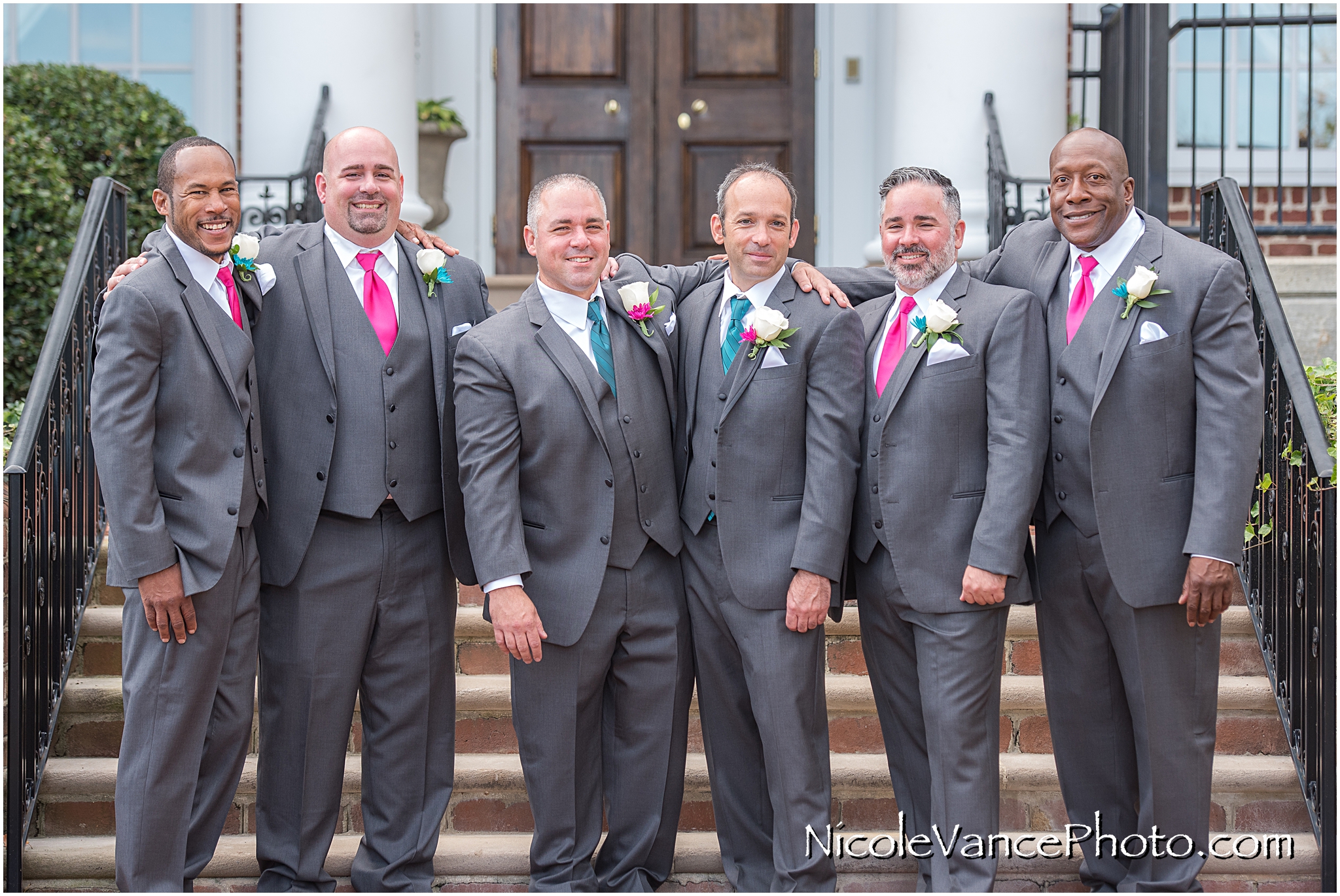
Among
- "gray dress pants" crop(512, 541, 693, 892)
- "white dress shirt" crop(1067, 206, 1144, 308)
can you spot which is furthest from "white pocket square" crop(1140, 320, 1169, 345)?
"gray dress pants" crop(512, 541, 693, 892)

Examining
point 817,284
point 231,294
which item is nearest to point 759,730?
point 817,284

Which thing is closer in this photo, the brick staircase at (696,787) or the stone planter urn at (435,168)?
the brick staircase at (696,787)

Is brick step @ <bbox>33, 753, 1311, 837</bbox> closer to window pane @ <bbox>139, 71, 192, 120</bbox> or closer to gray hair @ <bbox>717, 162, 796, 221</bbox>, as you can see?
gray hair @ <bbox>717, 162, 796, 221</bbox>

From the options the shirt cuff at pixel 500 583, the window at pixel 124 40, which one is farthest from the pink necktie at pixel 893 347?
the window at pixel 124 40

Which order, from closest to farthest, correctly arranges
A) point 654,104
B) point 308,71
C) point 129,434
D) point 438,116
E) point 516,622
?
point 129,434
point 516,622
point 308,71
point 438,116
point 654,104

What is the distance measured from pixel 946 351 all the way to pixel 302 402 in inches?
70.6

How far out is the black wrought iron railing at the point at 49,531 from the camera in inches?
141

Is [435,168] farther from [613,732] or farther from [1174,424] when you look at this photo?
[1174,424]

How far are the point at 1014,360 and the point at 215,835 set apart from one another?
256cm

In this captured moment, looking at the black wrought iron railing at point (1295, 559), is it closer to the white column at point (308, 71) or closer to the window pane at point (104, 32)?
the white column at point (308, 71)

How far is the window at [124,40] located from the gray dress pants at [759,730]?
6.22 meters

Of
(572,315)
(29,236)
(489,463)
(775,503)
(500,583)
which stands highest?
(29,236)

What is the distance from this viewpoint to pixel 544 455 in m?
3.32

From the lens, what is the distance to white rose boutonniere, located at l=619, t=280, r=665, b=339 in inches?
135
